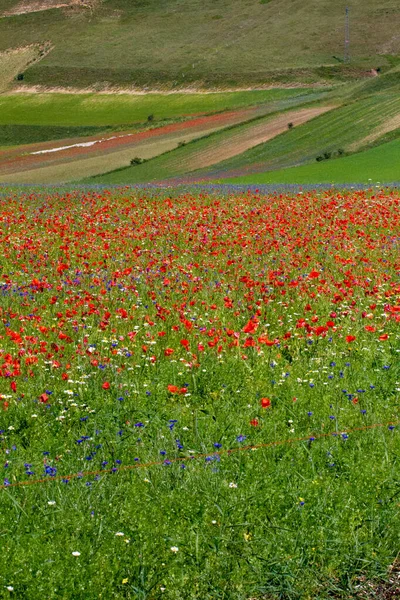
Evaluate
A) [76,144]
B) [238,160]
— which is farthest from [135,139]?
[238,160]

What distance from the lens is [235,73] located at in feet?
395

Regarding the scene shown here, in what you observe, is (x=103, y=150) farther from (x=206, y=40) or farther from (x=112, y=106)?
(x=206, y=40)

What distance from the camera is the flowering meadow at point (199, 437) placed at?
5.26m

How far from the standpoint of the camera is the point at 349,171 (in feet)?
127

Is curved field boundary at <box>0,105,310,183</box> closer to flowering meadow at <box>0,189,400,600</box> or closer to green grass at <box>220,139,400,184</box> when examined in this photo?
green grass at <box>220,139,400,184</box>

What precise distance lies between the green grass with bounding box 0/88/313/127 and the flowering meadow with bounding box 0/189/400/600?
8012 centimetres

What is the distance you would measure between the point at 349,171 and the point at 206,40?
113158 mm

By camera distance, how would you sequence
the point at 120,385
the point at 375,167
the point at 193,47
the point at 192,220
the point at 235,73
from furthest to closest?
the point at 193,47 < the point at 235,73 < the point at 375,167 < the point at 192,220 < the point at 120,385

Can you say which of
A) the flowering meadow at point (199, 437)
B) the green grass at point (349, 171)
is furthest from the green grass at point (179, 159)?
the flowering meadow at point (199, 437)

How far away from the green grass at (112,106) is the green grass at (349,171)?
47.3 meters

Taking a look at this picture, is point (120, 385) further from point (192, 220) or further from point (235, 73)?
point (235, 73)

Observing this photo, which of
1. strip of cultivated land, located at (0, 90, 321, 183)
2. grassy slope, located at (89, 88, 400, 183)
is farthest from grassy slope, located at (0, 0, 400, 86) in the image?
grassy slope, located at (89, 88, 400, 183)

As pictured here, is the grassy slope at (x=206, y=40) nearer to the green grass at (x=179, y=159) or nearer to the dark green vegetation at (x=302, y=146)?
the green grass at (x=179, y=159)

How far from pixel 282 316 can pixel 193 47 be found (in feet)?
447
